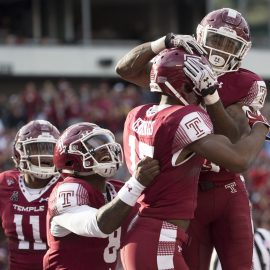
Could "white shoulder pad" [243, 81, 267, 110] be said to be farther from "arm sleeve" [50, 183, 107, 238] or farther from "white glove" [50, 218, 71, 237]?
"white glove" [50, 218, 71, 237]

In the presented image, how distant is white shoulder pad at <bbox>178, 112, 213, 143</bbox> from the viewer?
15.7 ft

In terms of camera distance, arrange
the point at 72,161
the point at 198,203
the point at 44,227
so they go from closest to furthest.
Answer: the point at 72,161 → the point at 198,203 → the point at 44,227

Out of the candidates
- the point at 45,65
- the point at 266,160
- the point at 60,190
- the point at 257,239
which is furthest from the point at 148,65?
the point at 45,65

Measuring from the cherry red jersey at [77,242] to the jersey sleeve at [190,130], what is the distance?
0.61 meters

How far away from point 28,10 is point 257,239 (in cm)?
1676

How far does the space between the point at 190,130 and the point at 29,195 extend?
1779mm

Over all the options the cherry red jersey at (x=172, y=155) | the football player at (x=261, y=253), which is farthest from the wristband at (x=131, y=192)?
the football player at (x=261, y=253)

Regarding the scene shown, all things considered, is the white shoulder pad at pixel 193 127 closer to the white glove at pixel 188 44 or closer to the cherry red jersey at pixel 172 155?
the cherry red jersey at pixel 172 155

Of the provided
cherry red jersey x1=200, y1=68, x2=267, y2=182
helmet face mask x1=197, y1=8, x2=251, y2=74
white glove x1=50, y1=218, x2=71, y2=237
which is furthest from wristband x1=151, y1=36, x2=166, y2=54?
white glove x1=50, y1=218, x2=71, y2=237

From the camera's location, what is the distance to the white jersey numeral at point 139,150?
4.92 m

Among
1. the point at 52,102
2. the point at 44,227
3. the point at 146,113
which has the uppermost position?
the point at 146,113

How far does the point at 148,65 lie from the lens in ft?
19.1

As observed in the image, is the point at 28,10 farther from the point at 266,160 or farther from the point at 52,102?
the point at 266,160

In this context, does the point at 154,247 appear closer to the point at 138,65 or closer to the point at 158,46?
the point at 158,46
